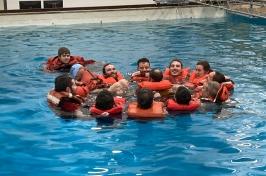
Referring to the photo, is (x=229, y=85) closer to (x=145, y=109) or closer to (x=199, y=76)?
(x=199, y=76)

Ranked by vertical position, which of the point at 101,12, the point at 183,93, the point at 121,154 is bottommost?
the point at 121,154

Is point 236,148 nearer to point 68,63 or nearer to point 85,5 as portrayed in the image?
point 68,63

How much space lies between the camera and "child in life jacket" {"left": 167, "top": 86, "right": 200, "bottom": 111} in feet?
30.5

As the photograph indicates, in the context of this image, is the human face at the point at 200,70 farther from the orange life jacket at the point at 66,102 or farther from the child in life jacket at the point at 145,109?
the orange life jacket at the point at 66,102

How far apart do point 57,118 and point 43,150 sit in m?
1.67

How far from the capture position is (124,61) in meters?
15.6

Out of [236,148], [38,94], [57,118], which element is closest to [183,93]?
[236,148]

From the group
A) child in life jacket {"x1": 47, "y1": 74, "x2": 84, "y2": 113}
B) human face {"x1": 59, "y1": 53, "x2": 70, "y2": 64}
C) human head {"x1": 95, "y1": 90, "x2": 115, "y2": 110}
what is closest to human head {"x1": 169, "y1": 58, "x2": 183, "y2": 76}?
child in life jacket {"x1": 47, "y1": 74, "x2": 84, "y2": 113}

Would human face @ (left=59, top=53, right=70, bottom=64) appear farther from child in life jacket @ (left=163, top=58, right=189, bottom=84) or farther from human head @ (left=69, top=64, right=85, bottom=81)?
child in life jacket @ (left=163, top=58, right=189, bottom=84)

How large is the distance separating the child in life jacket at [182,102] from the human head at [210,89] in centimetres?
79

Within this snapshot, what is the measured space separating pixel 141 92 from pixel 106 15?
61.9ft

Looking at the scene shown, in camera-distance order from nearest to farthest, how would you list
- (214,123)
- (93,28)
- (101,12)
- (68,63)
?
(214,123)
(68,63)
(93,28)
(101,12)

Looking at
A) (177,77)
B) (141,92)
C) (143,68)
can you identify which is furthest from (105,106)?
(177,77)

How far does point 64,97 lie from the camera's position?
31.0 ft
